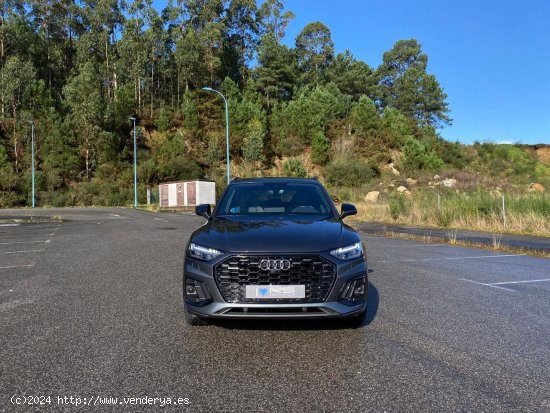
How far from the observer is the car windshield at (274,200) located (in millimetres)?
5805

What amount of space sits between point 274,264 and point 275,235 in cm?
43

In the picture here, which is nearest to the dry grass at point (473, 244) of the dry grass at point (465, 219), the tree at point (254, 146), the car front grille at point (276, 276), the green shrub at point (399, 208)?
the dry grass at point (465, 219)

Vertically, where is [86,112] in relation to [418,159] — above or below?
above

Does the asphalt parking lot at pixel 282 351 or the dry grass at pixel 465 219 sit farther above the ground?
the dry grass at pixel 465 219

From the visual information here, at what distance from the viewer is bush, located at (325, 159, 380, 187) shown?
168ft

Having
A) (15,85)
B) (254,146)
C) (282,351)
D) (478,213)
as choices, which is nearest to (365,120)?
(254,146)

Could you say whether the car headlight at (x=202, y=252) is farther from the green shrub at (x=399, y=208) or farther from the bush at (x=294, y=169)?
the bush at (x=294, y=169)

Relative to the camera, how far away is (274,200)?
599cm

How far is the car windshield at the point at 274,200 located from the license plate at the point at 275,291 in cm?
159

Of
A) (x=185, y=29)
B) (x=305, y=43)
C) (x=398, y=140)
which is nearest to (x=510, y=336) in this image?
(x=398, y=140)

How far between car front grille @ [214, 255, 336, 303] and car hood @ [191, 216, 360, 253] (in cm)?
9

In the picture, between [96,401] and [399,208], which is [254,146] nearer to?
[399,208]

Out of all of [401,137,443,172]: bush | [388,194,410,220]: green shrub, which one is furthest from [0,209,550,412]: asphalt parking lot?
[401,137,443,172]: bush

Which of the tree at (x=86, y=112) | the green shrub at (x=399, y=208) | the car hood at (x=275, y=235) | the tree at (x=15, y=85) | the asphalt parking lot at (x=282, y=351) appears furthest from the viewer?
the tree at (x=15, y=85)
